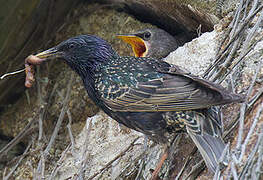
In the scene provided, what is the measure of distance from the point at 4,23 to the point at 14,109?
108 centimetres

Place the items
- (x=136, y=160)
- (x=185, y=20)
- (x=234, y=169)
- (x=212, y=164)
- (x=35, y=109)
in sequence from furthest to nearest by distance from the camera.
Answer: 1. (x=35, y=109)
2. (x=185, y=20)
3. (x=136, y=160)
4. (x=212, y=164)
5. (x=234, y=169)

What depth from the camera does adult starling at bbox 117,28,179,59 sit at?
501 centimetres

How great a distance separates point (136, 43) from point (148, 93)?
1.85m

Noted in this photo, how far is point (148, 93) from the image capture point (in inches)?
131

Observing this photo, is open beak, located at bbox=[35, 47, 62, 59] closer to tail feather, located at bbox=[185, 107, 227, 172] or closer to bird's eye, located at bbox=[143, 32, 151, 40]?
tail feather, located at bbox=[185, 107, 227, 172]

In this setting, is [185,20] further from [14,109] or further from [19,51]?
[14,109]

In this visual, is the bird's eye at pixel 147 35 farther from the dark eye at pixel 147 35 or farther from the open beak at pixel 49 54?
the open beak at pixel 49 54

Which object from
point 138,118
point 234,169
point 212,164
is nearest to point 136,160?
point 138,118

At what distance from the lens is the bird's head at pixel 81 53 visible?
3.80 m

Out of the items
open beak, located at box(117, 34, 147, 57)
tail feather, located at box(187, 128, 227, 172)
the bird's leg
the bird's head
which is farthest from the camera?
open beak, located at box(117, 34, 147, 57)

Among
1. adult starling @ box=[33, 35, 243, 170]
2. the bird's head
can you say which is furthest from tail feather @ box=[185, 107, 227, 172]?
the bird's head

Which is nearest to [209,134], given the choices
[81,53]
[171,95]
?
[171,95]

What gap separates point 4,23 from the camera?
4484 mm

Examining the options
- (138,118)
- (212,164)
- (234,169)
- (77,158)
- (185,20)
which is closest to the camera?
(234,169)
